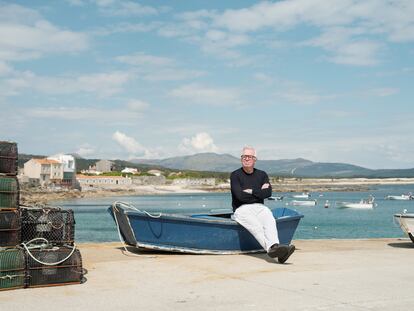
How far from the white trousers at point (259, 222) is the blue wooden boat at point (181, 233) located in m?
0.46

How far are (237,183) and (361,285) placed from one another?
3616 millimetres

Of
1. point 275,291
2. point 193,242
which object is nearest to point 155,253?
point 193,242

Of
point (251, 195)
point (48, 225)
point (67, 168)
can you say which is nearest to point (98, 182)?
point (67, 168)

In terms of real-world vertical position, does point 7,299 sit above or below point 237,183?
below

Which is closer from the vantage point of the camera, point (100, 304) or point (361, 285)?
point (100, 304)

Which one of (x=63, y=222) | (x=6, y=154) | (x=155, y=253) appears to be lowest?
(x=155, y=253)

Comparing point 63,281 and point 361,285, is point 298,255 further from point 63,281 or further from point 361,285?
point 63,281

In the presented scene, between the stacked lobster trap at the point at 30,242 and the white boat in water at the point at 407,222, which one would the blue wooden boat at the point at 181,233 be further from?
the white boat in water at the point at 407,222

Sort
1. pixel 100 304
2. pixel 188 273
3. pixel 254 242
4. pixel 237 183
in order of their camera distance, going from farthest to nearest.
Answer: pixel 254 242 → pixel 237 183 → pixel 188 273 → pixel 100 304

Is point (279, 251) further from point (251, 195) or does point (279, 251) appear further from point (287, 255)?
point (251, 195)

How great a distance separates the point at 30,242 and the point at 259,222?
410 cm

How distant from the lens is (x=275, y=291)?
7305 mm

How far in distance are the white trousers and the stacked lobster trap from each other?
10.5ft

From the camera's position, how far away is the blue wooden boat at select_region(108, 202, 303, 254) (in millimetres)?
11039
